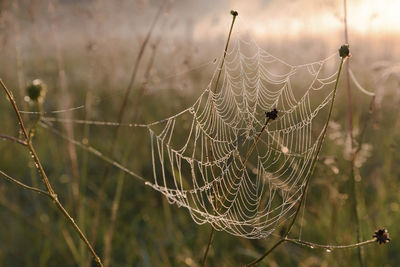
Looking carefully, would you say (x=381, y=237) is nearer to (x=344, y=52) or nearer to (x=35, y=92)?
(x=344, y=52)

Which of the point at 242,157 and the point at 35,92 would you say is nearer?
the point at 35,92

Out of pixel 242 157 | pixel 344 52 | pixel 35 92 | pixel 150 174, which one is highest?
pixel 344 52

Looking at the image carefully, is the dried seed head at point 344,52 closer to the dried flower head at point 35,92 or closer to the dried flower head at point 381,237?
the dried flower head at point 381,237

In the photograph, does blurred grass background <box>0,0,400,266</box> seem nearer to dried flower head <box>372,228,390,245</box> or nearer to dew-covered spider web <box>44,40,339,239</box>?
dew-covered spider web <box>44,40,339,239</box>

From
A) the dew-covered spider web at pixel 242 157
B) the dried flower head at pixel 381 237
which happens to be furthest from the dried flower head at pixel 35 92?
the dried flower head at pixel 381 237

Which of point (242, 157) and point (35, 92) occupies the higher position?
point (35, 92)

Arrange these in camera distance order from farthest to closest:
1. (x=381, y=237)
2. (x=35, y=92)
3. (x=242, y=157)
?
(x=242, y=157) < (x=381, y=237) < (x=35, y=92)

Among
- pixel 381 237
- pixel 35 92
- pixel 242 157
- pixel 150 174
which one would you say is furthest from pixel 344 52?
pixel 150 174

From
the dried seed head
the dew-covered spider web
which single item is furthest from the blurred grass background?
the dried seed head

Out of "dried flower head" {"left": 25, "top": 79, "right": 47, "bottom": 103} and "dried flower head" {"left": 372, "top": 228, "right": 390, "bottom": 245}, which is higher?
"dried flower head" {"left": 25, "top": 79, "right": 47, "bottom": 103}

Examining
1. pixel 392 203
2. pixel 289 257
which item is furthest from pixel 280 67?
pixel 289 257

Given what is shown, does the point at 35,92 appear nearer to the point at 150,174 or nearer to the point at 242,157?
the point at 242,157

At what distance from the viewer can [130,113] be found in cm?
573

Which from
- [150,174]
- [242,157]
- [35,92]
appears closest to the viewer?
[35,92]
